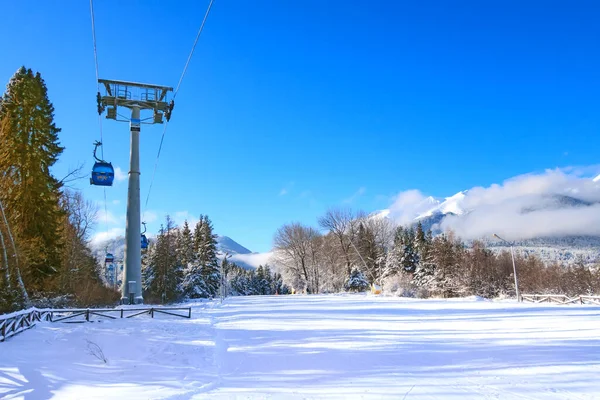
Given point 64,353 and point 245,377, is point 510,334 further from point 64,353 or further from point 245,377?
point 64,353

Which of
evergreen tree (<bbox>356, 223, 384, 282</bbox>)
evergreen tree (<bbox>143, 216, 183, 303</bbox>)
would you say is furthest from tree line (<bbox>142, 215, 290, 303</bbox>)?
evergreen tree (<bbox>356, 223, 384, 282</bbox>)

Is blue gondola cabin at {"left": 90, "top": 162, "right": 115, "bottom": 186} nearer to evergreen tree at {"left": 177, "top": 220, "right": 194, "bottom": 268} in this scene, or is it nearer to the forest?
the forest

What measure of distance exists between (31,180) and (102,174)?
27.3 feet

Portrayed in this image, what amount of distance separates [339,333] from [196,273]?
41269 millimetres

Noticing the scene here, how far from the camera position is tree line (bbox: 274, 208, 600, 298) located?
52.7 metres

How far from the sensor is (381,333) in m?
12.9

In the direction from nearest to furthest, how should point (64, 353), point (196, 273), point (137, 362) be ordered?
1. point (137, 362)
2. point (64, 353)
3. point (196, 273)

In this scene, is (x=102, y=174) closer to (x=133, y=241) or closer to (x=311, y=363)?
(x=133, y=241)

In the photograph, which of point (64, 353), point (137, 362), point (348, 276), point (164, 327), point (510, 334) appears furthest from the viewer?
point (348, 276)

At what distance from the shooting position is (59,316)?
52.6 feet

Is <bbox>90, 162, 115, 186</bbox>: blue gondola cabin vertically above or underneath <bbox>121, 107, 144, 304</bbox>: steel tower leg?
above

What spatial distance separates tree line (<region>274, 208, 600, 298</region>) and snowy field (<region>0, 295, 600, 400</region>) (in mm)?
35064

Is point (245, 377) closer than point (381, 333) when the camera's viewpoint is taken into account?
Yes

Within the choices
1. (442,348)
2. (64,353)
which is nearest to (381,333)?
(442,348)
